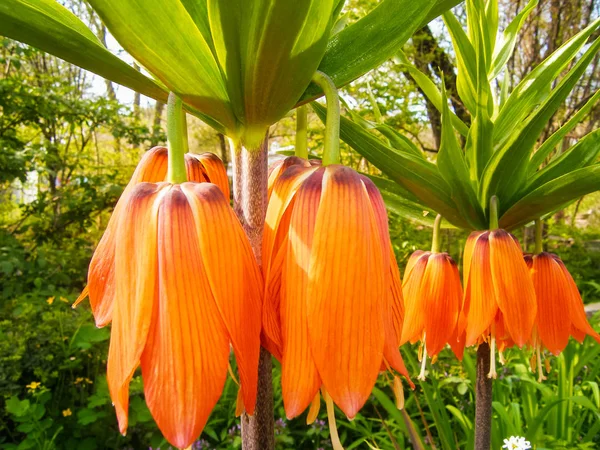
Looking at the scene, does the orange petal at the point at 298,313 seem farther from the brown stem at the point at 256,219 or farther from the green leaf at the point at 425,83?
the green leaf at the point at 425,83

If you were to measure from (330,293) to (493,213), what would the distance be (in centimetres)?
70

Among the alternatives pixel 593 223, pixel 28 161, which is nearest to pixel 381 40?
pixel 28 161

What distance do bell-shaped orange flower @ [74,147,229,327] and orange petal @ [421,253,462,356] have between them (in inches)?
23.7

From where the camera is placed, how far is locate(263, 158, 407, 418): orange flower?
40 cm

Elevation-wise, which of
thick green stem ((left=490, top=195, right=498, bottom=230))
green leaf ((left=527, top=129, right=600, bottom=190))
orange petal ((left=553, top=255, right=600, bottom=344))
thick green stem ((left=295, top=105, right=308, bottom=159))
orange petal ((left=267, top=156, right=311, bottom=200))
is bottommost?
orange petal ((left=553, top=255, right=600, bottom=344))

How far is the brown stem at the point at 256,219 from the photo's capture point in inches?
18.1

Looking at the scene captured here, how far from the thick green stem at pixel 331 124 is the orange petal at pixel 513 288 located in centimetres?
61

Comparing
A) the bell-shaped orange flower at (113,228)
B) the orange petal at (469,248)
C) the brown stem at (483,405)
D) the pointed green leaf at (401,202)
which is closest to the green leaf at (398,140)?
the pointed green leaf at (401,202)

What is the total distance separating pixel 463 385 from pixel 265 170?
2074mm

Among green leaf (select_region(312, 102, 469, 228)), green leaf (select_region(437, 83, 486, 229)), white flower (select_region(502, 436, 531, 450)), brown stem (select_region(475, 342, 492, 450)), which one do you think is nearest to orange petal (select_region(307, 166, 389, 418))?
green leaf (select_region(312, 102, 469, 228))

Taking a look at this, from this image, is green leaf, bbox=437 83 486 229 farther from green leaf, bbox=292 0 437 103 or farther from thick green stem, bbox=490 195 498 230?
green leaf, bbox=292 0 437 103

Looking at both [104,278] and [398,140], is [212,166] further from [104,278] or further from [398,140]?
[398,140]

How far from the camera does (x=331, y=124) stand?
1.45 ft

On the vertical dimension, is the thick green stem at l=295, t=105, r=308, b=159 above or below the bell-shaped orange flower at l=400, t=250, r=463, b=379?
above
